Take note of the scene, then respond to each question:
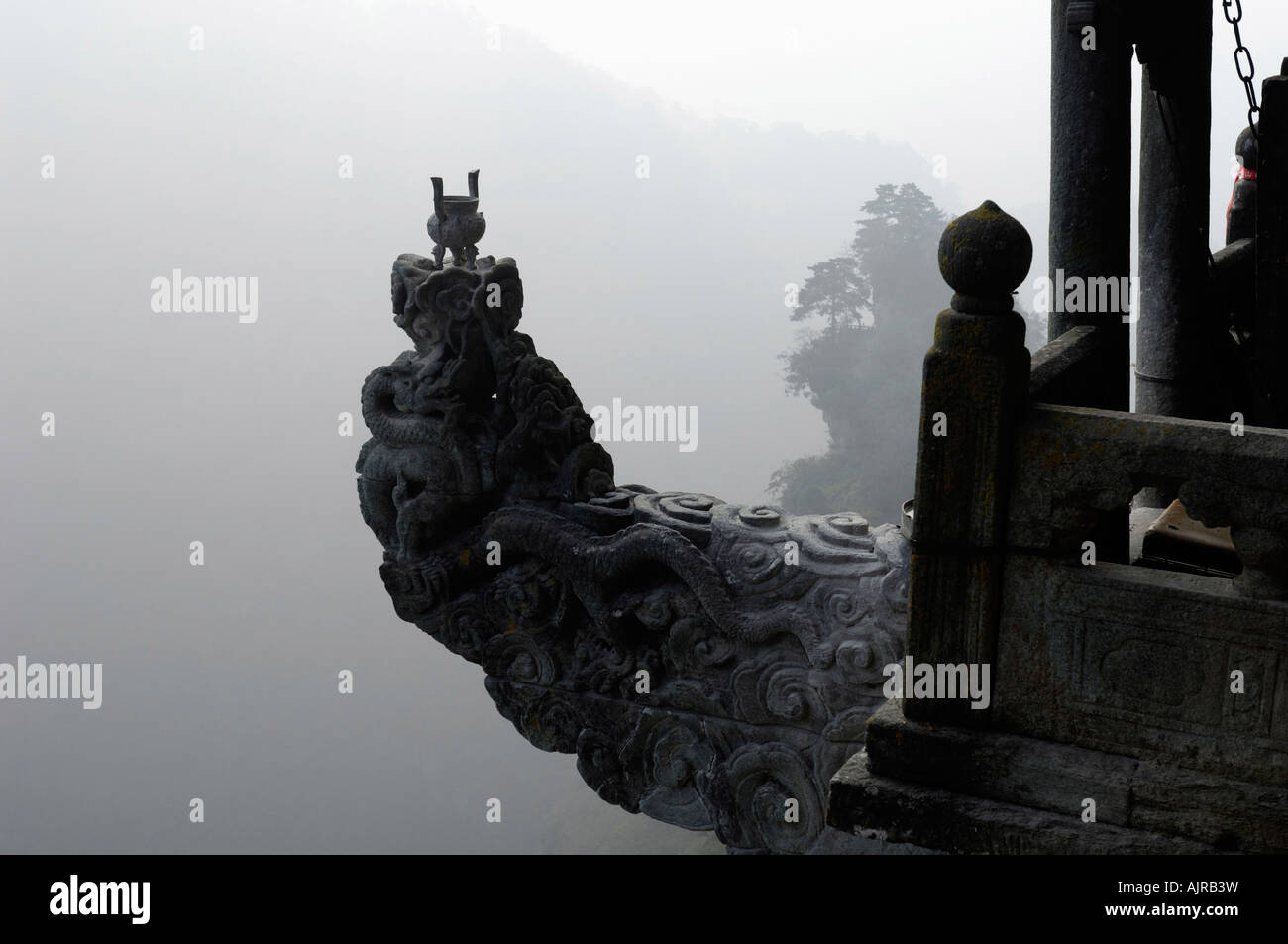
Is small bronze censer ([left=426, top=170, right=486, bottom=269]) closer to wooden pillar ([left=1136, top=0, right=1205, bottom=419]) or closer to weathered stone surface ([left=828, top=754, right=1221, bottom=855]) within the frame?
wooden pillar ([left=1136, top=0, right=1205, bottom=419])

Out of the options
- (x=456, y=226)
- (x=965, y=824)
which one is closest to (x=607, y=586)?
(x=456, y=226)

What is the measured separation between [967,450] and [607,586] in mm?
2808

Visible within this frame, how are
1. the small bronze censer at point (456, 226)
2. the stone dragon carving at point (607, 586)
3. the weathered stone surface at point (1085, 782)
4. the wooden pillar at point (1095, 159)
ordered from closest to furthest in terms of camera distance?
the weathered stone surface at point (1085, 782), the wooden pillar at point (1095, 159), the stone dragon carving at point (607, 586), the small bronze censer at point (456, 226)

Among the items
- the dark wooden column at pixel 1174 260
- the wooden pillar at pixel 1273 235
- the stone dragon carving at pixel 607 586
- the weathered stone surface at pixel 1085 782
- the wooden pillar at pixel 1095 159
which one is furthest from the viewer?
the stone dragon carving at pixel 607 586

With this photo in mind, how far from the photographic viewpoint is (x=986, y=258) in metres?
3.34

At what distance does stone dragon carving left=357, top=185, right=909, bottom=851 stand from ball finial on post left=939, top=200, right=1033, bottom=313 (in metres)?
2.13

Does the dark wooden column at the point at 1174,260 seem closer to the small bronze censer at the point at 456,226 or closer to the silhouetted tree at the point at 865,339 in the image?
the small bronze censer at the point at 456,226

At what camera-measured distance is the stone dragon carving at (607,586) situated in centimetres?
561

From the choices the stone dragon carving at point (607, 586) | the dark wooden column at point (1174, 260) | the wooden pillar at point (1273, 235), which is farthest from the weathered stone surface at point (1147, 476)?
the dark wooden column at point (1174, 260)

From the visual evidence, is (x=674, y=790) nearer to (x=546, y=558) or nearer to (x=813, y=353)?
(x=546, y=558)

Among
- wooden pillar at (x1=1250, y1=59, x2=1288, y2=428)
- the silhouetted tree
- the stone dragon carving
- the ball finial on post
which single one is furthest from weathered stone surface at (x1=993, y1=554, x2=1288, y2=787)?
the silhouetted tree

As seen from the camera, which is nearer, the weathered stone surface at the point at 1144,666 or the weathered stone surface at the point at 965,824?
the weathered stone surface at the point at 1144,666

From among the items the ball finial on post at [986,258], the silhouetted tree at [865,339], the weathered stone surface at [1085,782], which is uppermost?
the silhouetted tree at [865,339]
